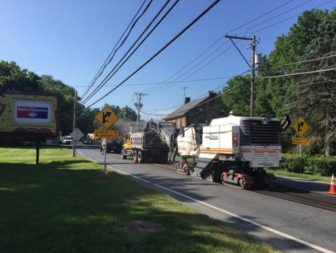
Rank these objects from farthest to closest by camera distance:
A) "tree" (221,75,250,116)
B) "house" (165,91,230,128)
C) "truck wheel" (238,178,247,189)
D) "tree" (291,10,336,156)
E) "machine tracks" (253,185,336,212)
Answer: "house" (165,91,230,128)
"tree" (221,75,250,116)
"tree" (291,10,336,156)
"truck wheel" (238,178,247,189)
"machine tracks" (253,185,336,212)

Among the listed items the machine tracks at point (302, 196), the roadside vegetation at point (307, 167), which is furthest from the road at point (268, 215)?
the roadside vegetation at point (307, 167)

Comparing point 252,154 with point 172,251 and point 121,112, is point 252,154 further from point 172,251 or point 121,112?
point 121,112

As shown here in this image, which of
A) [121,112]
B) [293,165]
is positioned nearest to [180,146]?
[293,165]

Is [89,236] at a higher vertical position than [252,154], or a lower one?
lower

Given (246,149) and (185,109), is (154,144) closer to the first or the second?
(246,149)

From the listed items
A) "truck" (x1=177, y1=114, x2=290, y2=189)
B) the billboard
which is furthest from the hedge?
the billboard

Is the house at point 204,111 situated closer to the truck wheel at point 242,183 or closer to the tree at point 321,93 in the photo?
the tree at point 321,93

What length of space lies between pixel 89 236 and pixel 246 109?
67464mm

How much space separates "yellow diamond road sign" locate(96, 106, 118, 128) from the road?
4309 millimetres

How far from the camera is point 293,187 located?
1948cm

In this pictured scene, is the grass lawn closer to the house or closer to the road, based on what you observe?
the road

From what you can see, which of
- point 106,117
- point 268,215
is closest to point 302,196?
point 268,215

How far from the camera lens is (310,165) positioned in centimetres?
2780

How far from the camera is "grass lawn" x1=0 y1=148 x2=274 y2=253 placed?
7309 mm
